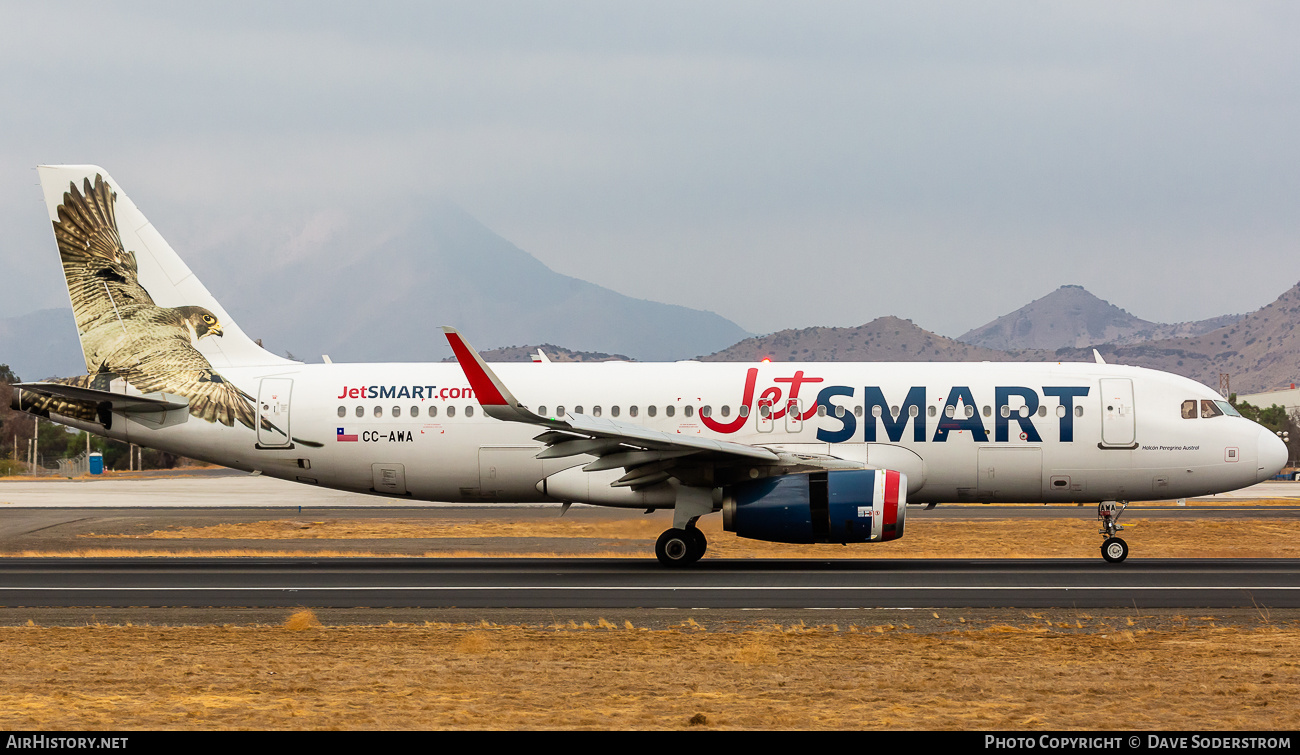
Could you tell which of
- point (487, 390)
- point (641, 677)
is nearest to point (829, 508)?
point (487, 390)

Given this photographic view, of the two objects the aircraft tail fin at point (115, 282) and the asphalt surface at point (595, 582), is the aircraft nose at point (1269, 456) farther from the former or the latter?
the aircraft tail fin at point (115, 282)

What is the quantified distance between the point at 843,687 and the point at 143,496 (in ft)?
171

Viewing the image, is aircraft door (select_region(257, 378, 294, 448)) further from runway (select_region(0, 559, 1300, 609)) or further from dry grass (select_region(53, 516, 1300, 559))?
dry grass (select_region(53, 516, 1300, 559))

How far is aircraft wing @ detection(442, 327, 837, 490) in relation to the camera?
20094mm

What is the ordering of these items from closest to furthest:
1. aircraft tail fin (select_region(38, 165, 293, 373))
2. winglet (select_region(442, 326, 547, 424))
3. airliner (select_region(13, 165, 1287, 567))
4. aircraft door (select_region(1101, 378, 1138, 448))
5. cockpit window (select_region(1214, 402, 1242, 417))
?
winglet (select_region(442, 326, 547, 424)) → airliner (select_region(13, 165, 1287, 567)) → aircraft door (select_region(1101, 378, 1138, 448)) → cockpit window (select_region(1214, 402, 1242, 417)) → aircraft tail fin (select_region(38, 165, 293, 373))

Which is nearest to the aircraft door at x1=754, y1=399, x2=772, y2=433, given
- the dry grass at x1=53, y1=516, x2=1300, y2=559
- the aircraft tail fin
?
the dry grass at x1=53, y1=516, x2=1300, y2=559

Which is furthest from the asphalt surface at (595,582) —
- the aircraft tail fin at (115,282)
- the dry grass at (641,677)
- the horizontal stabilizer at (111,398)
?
the aircraft tail fin at (115,282)

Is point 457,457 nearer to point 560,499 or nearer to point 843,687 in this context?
point 560,499

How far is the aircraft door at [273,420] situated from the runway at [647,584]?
2.47 metres

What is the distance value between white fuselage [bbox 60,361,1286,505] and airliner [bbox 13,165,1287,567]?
3 cm

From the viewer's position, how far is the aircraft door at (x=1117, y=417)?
23.8 meters

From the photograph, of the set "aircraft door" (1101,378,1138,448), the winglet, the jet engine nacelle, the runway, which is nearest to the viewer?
the runway

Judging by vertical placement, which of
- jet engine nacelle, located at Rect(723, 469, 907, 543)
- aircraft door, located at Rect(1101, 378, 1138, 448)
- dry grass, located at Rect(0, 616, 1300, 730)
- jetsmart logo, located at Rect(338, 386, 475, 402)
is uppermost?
jetsmart logo, located at Rect(338, 386, 475, 402)

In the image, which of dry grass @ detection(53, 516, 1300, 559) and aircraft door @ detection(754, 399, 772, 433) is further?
dry grass @ detection(53, 516, 1300, 559)
